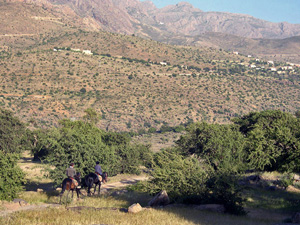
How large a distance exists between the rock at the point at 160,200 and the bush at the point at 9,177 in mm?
7702

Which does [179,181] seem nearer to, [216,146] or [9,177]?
[9,177]

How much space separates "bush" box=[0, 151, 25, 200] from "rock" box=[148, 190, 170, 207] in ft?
25.3

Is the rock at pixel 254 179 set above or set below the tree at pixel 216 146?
below

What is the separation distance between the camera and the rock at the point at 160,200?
19609 mm

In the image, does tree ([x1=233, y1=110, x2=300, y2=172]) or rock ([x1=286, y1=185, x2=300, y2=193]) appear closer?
tree ([x1=233, y1=110, x2=300, y2=172])

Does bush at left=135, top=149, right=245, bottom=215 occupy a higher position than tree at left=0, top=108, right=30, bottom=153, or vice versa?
bush at left=135, top=149, right=245, bottom=215

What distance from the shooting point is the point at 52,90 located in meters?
103

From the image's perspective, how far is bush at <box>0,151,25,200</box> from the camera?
19.4m

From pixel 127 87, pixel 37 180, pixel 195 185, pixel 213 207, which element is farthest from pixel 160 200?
pixel 127 87

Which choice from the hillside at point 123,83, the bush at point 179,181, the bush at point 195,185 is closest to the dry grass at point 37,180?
the bush at point 179,181

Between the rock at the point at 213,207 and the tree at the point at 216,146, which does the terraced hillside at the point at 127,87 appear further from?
the rock at the point at 213,207

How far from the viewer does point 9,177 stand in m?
20.3

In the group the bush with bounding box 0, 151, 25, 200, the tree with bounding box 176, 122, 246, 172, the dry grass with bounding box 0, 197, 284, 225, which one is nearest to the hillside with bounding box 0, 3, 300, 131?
the tree with bounding box 176, 122, 246, 172

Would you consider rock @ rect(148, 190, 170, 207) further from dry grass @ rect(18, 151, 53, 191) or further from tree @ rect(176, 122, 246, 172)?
dry grass @ rect(18, 151, 53, 191)
